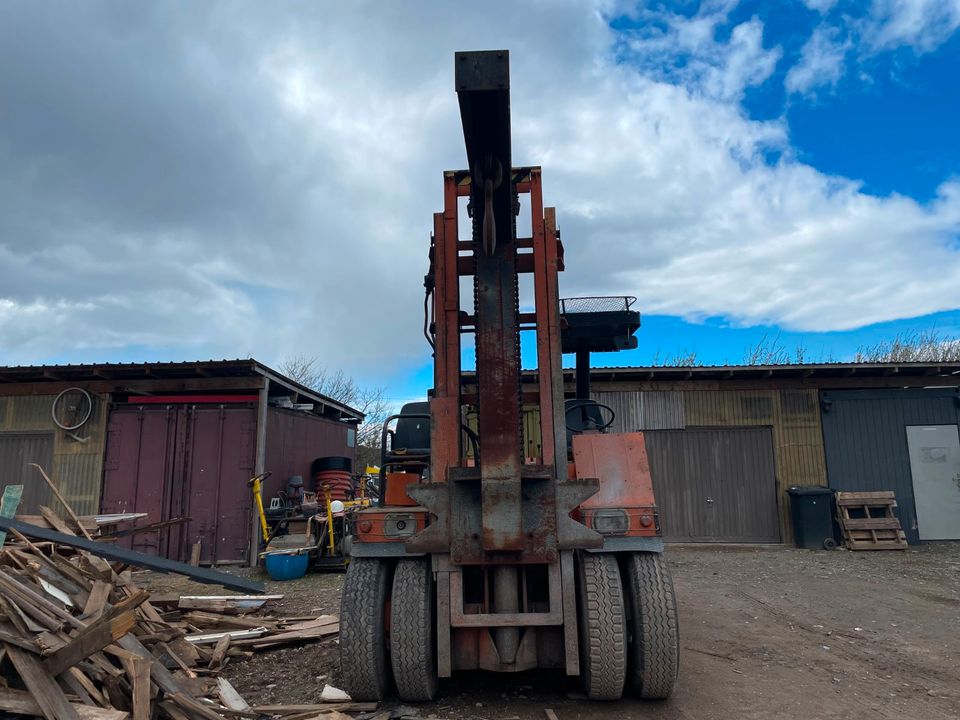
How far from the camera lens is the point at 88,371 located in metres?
12.1

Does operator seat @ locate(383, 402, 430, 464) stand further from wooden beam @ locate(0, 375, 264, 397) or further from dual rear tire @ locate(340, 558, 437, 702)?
wooden beam @ locate(0, 375, 264, 397)

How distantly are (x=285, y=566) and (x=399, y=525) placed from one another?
666 centimetres

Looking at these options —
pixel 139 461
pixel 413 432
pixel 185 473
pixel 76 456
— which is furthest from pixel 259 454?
pixel 413 432

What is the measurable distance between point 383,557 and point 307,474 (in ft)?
35.4

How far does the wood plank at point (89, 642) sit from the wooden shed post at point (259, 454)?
27.1 ft

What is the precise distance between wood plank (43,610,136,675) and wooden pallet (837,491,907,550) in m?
12.9

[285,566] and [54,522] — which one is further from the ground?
[54,522]

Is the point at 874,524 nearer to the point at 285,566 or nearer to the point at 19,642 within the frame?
the point at 285,566

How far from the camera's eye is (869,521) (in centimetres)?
1272

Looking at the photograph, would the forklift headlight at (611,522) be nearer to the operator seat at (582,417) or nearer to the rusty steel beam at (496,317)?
the rusty steel beam at (496,317)

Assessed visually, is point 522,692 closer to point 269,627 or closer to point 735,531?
point 269,627

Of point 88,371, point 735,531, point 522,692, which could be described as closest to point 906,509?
point 735,531

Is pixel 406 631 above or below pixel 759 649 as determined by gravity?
above

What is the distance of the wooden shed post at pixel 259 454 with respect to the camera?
1152 centimetres
